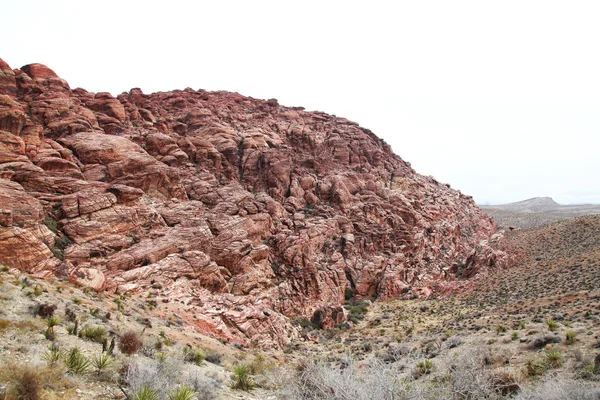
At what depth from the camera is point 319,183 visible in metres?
44.7

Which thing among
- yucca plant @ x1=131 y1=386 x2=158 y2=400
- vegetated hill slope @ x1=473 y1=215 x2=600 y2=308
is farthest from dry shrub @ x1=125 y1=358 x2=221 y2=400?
vegetated hill slope @ x1=473 y1=215 x2=600 y2=308

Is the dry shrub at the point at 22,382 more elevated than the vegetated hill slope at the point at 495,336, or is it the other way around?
the dry shrub at the point at 22,382

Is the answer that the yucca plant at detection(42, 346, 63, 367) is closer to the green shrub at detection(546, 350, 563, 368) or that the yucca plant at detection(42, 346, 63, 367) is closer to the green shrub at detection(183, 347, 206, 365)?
the green shrub at detection(183, 347, 206, 365)

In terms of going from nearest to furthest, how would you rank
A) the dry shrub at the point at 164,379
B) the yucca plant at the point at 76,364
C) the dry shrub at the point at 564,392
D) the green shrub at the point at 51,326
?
1. the dry shrub at the point at 564,392
2. the dry shrub at the point at 164,379
3. the yucca plant at the point at 76,364
4. the green shrub at the point at 51,326

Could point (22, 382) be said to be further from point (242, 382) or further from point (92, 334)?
point (242, 382)

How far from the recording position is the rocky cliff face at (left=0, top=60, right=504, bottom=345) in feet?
74.2

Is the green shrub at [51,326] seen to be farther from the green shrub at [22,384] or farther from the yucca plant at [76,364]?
the green shrub at [22,384]

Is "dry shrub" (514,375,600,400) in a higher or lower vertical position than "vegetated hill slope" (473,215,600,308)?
higher

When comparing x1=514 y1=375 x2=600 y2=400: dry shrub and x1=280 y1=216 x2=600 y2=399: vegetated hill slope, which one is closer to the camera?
x1=514 y1=375 x2=600 y2=400: dry shrub

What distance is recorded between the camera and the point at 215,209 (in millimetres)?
31828

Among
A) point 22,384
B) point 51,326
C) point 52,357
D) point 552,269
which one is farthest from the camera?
point 552,269

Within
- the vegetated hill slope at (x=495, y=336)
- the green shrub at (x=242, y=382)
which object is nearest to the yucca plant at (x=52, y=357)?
the green shrub at (x=242, y=382)

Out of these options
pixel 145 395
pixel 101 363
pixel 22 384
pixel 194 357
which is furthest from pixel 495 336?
pixel 22 384

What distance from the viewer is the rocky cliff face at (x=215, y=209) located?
74.2 ft
